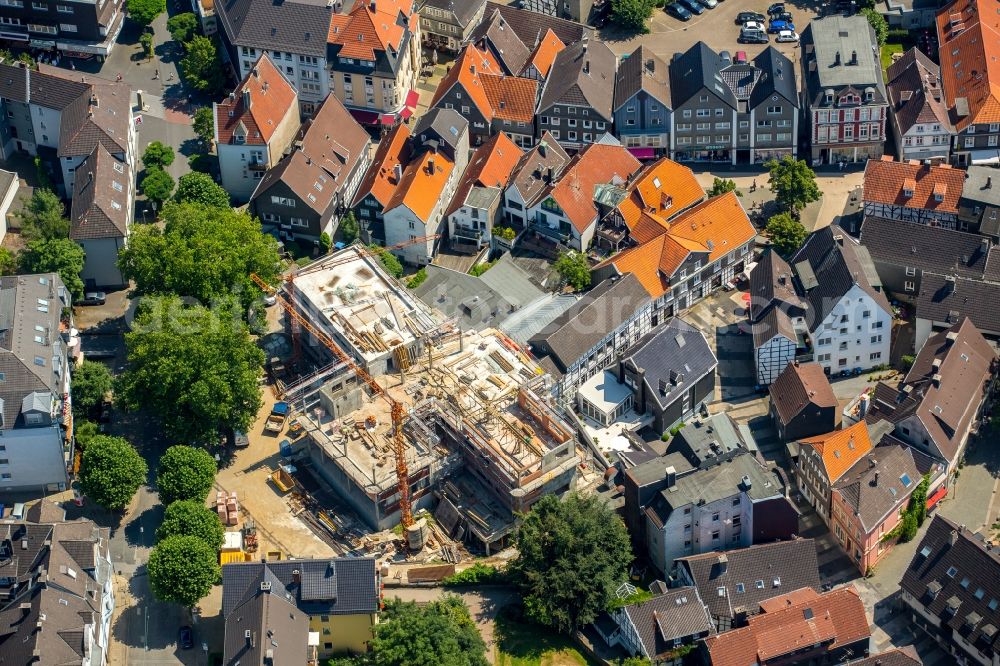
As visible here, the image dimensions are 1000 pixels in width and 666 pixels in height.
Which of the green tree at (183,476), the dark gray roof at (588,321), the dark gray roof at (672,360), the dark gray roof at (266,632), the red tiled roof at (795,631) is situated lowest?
the red tiled roof at (795,631)

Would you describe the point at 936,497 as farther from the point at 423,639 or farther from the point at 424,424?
the point at 423,639

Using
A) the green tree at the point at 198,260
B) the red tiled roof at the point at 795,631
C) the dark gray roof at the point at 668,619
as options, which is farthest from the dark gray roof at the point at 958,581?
the green tree at the point at 198,260

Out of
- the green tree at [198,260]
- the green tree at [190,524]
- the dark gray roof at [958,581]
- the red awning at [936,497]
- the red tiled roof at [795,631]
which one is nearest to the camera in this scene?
the red tiled roof at [795,631]

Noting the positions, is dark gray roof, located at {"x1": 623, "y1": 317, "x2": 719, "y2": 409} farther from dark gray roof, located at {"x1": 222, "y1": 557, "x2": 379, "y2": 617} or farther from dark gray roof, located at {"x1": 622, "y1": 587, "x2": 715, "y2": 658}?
dark gray roof, located at {"x1": 222, "y1": 557, "x2": 379, "y2": 617}

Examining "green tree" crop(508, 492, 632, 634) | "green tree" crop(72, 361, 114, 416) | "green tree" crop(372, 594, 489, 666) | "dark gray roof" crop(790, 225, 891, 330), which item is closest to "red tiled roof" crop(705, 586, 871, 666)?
"green tree" crop(508, 492, 632, 634)

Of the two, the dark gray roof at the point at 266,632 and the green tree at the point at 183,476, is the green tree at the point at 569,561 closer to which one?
the dark gray roof at the point at 266,632

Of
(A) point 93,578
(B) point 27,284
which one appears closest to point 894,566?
(A) point 93,578

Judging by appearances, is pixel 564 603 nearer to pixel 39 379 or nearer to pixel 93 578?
pixel 93 578
